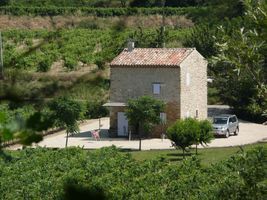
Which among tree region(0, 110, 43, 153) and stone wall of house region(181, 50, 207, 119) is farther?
stone wall of house region(181, 50, 207, 119)

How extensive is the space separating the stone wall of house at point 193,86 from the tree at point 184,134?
3765 mm

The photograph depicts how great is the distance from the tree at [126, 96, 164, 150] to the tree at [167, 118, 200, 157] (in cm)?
179

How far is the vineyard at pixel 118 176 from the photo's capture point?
39.5 ft

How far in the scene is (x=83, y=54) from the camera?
121 feet

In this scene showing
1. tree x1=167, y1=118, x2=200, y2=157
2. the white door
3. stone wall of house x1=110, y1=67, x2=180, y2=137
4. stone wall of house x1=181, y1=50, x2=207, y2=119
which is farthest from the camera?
stone wall of house x1=181, y1=50, x2=207, y2=119

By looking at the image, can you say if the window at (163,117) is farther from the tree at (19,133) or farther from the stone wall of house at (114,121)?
the tree at (19,133)

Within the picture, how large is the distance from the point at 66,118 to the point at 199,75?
587cm

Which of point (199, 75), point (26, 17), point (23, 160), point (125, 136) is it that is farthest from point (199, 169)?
point (26, 17)

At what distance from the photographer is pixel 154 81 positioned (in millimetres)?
23953

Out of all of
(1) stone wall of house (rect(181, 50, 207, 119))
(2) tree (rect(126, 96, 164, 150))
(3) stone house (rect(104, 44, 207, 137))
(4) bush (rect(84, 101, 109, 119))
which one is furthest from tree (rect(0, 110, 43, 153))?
(4) bush (rect(84, 101, 109, 119))

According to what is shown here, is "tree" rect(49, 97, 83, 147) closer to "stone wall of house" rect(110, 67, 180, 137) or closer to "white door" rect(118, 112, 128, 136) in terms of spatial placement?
"white door" rect(118, 112, 128, 136)

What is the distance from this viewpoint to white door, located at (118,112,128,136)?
78.8ft

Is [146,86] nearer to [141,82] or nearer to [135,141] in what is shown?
[141,82]

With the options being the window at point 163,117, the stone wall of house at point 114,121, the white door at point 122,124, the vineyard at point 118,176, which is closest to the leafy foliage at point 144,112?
the window at point 163,117
